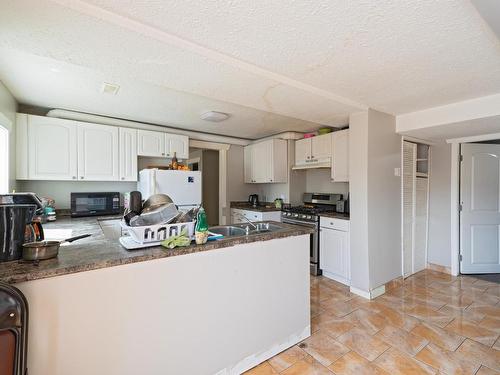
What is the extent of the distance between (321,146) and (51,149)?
358cm

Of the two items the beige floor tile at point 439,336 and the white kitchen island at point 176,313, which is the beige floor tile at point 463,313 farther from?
the white kitchen island at point 176,313

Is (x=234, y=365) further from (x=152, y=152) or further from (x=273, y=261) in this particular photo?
(x=152, y=152)

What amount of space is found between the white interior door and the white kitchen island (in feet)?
9.75

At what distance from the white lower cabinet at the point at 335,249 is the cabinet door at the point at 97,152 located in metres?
2.97

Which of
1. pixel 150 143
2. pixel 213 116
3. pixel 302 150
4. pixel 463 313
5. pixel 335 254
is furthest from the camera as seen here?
pixel 302 150

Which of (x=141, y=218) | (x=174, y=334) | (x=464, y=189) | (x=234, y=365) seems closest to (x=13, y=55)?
(x=141, y=218)

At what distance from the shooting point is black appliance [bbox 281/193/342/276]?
3.46 meters

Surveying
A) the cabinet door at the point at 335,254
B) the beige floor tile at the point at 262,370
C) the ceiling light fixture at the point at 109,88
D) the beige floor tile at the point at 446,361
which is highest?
the ceiling light fixture at the point at 109,88

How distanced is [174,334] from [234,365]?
55cm

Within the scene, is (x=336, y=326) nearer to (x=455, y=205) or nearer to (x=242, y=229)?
(x=242, y=229)

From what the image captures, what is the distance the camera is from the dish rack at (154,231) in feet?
4.65

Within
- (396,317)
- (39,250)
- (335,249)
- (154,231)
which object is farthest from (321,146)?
(39,250)

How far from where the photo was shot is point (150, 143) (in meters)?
3.56

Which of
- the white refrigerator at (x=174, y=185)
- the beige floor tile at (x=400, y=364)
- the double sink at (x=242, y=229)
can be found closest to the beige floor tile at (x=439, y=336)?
the beige floor tile at (x=400, y=364)
